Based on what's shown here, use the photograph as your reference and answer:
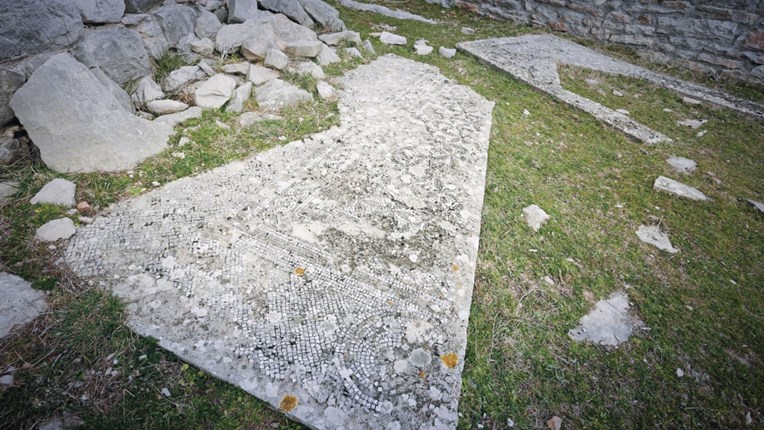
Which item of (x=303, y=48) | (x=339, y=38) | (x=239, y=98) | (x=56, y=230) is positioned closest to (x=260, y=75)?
(x=239, y=98)

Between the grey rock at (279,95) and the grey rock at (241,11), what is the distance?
4.33ft

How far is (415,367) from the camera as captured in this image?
1.85m

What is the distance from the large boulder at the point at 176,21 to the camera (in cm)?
389

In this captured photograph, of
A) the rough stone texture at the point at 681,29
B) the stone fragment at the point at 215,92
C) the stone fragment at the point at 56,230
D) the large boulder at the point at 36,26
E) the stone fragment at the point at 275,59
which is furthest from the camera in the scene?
the rough stone texture at the point at 681,29

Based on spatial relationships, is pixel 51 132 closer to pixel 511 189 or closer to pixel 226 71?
pixel 226 71

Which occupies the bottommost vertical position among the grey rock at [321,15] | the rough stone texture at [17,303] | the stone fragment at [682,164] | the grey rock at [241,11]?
the stone fragment at [682,164]

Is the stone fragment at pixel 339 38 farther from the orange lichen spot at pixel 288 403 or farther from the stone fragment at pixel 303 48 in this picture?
the orange lichen spot at pixel 288 403

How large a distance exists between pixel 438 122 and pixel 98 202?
287cm

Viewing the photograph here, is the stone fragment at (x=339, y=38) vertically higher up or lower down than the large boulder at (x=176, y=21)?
lower down

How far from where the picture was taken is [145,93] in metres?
3.38

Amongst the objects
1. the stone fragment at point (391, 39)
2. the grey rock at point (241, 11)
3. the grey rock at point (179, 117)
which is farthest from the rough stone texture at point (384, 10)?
the grey rock at point (179, 117)

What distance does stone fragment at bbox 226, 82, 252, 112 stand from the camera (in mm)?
3533

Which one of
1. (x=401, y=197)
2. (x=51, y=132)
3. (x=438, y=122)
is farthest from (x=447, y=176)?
(x=51, y=132)

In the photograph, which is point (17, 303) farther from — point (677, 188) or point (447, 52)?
point (447, 52)
